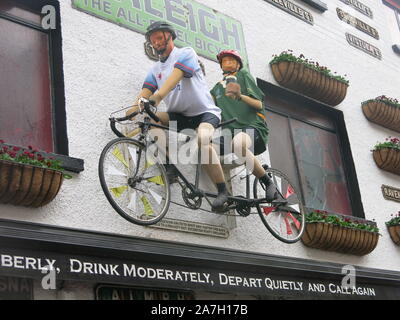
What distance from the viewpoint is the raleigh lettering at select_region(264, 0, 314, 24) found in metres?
10.6

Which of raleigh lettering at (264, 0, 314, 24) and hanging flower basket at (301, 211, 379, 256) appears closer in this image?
hanging flower basket at (301, 211, 379, 256)

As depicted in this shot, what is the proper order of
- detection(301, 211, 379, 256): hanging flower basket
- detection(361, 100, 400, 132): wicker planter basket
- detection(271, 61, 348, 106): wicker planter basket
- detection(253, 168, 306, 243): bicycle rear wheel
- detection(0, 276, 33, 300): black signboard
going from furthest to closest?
detection(361, 100, 400, 132): wicker planter basket → detection(271, 61, 348, 106): wicker planter basket → detection(301, 211, 379, 256): hanging flower basket → detection(253, 168, 306, 243): bicycle rear wheel → detection(0, 276, 33, 300): black signboard

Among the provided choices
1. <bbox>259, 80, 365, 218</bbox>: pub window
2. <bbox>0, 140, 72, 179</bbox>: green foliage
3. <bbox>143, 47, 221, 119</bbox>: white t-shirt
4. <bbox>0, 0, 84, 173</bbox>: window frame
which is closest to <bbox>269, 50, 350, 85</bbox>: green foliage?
<bbox>259, 80, 365, 218</bbox>: pub window

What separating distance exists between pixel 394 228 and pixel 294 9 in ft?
12.2

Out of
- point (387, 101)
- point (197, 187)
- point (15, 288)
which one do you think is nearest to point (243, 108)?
point (197, 187)

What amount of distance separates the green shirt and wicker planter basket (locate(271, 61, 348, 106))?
5.78 feet

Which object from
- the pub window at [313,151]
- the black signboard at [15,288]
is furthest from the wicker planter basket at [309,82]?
the black signboard at [15,288]

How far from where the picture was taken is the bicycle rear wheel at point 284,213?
796 cm

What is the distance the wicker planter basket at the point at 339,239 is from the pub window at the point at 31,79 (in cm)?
350

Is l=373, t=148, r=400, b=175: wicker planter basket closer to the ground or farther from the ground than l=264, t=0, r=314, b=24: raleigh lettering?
closer to the ground

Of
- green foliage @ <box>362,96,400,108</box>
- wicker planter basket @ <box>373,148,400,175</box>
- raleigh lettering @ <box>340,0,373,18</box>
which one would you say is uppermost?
raleigh lettering @ <box>340,0,373,18</box>

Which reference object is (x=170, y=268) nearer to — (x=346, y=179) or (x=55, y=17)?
(x=55, y=17)

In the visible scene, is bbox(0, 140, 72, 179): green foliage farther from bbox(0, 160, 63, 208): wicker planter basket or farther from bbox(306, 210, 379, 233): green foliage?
bbox(306, 210, 379, 233): green foliage
